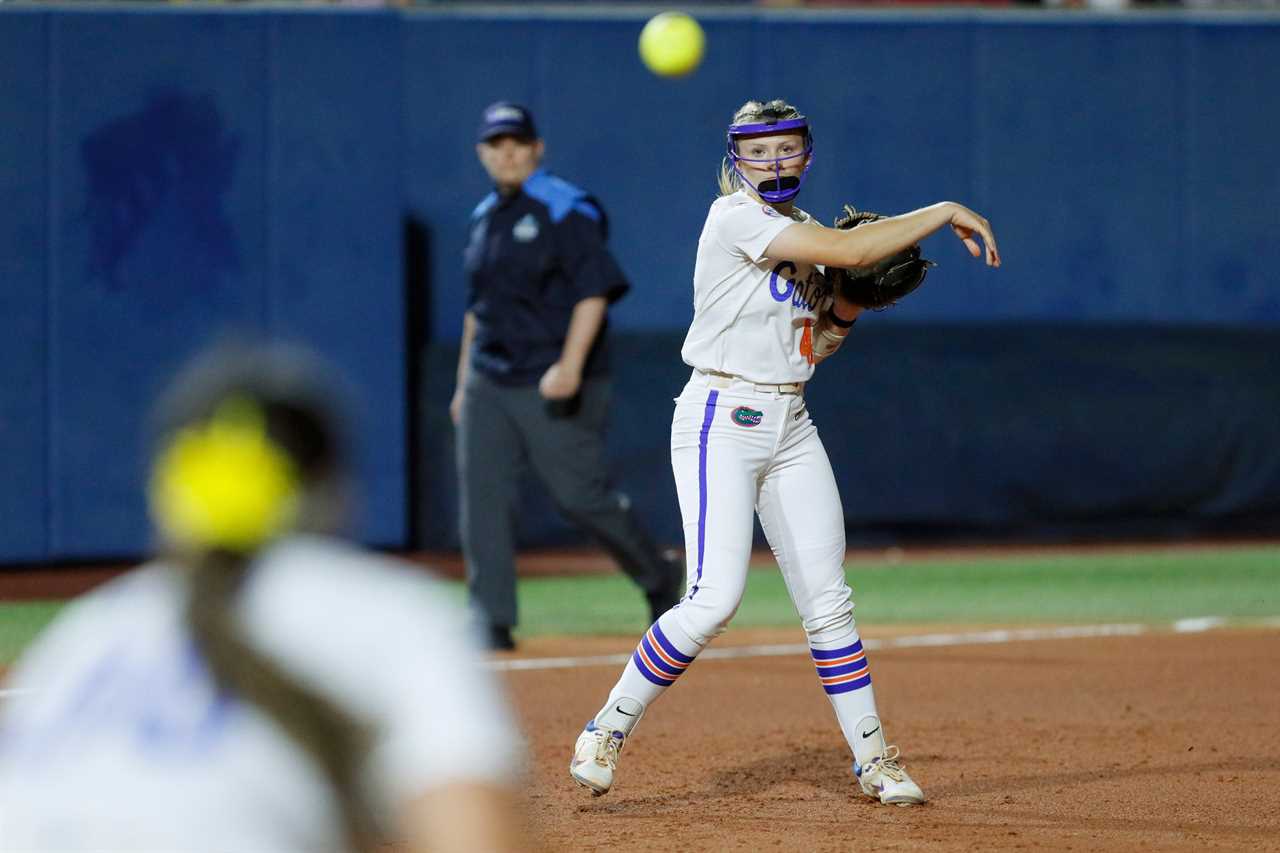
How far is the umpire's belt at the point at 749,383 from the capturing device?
512 centimetres

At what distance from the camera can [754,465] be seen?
5.12 m

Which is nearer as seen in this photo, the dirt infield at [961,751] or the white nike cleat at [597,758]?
the dirt infield at [961,751]

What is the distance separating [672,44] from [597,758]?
775 cm

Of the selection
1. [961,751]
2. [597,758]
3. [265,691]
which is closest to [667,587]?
[961,751]

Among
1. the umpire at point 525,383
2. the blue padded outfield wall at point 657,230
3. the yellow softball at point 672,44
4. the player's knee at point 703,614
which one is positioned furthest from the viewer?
the yellow softball at point 672,44

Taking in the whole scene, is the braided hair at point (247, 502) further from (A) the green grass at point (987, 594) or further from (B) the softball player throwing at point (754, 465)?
(A) the green grass at point (987, 594)

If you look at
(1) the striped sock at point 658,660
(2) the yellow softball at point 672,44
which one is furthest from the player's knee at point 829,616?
(2) the yellow softball at point 672,44

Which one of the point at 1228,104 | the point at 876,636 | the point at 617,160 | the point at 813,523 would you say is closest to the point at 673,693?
the point at 876,636

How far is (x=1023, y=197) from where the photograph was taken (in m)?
14.0

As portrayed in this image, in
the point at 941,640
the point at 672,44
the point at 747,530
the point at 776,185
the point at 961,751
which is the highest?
the point at 672,44

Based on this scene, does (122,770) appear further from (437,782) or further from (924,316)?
(924,316)

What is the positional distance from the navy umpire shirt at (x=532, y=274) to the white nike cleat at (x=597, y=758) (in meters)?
3.13

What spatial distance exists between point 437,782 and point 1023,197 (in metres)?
12.8

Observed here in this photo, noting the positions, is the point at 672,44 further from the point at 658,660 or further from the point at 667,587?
the point at 658,660
